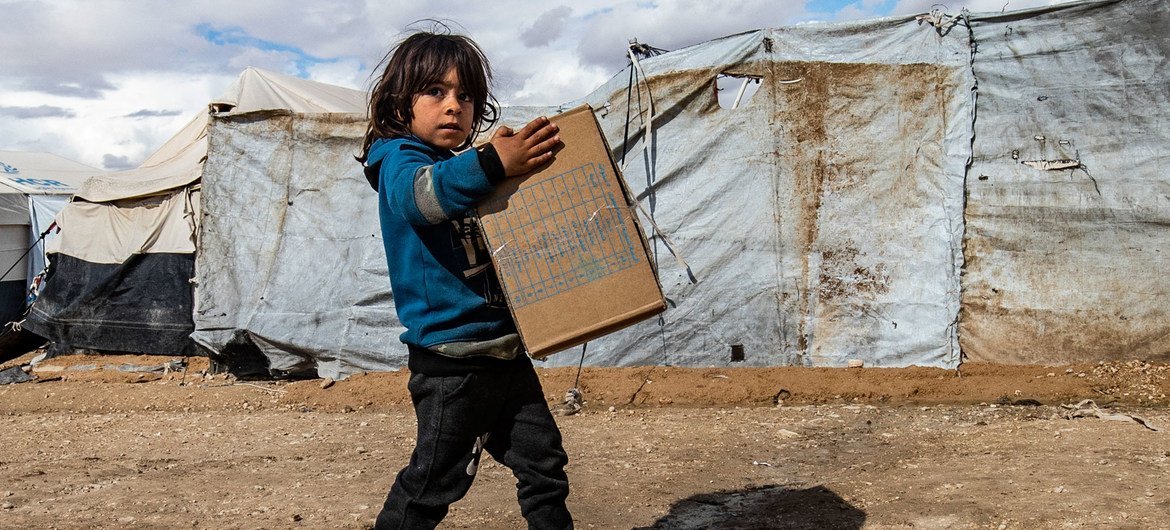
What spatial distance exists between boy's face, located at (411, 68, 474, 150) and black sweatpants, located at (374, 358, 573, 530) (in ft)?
2.02

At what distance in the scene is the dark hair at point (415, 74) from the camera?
2.36 meters

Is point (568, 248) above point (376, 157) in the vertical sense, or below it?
below

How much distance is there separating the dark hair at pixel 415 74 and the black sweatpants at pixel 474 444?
67cm

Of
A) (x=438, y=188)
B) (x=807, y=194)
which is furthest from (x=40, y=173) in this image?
(x=438, y=188)

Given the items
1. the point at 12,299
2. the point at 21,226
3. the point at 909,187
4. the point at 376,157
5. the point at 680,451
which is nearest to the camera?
the point at 376,157

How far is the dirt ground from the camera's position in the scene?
3504mm

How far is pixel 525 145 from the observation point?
210 centimetres

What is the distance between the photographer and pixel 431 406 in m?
2.36

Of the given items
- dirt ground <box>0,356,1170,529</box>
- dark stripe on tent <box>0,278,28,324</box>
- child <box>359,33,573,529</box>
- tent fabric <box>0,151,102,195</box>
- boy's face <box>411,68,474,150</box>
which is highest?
tent fabric <box>0,151,102,195</box>

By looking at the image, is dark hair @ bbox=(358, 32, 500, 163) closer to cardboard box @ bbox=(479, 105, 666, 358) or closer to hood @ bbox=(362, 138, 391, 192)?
hood @ bbox=(362, 138, 391, 192)

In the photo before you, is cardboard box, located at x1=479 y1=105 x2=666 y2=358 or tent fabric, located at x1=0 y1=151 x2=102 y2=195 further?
tent fabric, located at x1=0 y1=151 x2=102 y2=195

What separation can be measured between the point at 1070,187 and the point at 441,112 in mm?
4775

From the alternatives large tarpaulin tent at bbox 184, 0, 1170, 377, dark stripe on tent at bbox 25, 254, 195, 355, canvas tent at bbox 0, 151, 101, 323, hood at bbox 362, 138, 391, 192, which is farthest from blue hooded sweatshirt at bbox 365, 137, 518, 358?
canvas tent at bbox 0, 151, 101, 323

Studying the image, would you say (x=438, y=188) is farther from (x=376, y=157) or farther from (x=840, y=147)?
(x=840, y=147)
